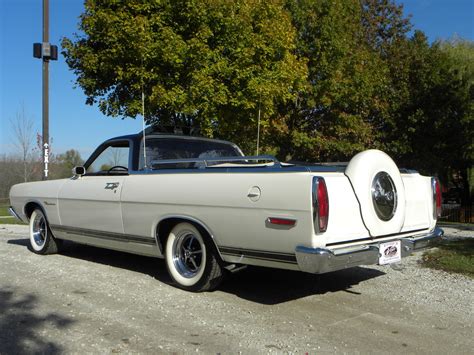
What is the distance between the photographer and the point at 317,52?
14.2 metres

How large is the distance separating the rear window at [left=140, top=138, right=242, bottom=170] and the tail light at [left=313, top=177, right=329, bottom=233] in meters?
2.19

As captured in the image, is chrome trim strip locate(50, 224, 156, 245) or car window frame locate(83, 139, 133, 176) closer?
chrome trim strip locate(50, 224, 156, 245)

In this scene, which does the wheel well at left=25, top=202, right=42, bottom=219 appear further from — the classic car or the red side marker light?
the red side marker light

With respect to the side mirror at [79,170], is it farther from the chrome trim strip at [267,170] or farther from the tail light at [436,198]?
the tail light at [436,198]

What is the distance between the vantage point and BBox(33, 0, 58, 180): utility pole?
40.9 ft

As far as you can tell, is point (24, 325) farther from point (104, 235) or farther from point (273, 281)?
point (273, 281)

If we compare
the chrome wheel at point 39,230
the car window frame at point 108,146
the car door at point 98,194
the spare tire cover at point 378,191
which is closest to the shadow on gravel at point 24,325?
the car door at point 98,194

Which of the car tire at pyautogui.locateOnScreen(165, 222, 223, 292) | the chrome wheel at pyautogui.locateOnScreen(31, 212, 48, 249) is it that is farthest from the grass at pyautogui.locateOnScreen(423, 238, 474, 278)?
the chrome wheel at pyautogui.locateOnScreen(31, 212, 48, 249)

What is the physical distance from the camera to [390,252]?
4.58 meters

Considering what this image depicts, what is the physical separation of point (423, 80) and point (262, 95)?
34.5ft

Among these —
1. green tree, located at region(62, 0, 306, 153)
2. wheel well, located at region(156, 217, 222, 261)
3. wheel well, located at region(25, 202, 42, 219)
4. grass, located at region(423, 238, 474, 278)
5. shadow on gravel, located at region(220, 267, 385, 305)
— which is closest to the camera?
wheel well, located at region(156, 217, 222, 261)

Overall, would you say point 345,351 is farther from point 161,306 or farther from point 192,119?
point 192,119

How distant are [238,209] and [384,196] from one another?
136 centimetres

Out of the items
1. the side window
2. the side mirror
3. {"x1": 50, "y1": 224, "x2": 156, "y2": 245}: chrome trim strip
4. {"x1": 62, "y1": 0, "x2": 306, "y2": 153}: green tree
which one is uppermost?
{"x1": 62, "y1": 0, "x2": 306, "y2": 153}: green tree
